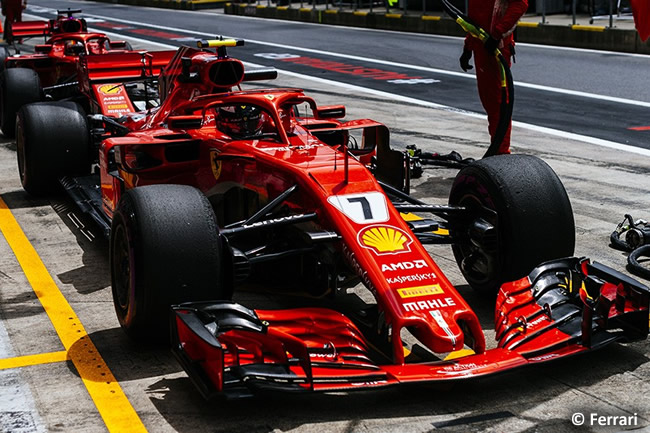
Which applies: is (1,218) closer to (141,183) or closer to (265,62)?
(141,183)

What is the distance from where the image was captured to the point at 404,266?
19.1ft

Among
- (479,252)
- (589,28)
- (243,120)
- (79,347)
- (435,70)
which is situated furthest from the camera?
(589,28)

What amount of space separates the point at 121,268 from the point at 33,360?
2.50 ft

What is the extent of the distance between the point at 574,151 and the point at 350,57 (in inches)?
454

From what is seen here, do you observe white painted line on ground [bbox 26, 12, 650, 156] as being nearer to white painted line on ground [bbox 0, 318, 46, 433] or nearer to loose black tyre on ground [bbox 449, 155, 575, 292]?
loose black tyre on ground [bbox 449, 155, 575, 292]

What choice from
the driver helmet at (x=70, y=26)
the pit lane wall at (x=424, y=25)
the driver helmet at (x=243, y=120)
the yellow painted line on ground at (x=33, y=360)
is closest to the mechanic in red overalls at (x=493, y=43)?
the driver helmet at (x=243, y=120)

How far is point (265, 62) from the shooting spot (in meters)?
22.9

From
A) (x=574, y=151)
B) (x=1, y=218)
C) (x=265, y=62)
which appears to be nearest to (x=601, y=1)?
(x=265, y=62)

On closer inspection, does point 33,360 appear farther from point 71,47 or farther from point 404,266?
point 71,47

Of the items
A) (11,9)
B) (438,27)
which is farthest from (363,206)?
(11,9)

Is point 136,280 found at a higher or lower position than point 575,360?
higher

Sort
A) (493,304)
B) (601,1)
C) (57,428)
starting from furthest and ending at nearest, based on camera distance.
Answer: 1. (601,1)
2. (493,304)
3. (57,428)

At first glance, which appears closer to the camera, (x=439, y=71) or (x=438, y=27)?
(x=439, y=71)

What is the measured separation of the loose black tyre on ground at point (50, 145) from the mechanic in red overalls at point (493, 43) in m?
3.89
